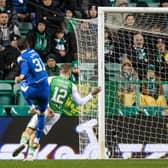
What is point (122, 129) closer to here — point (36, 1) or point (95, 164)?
point (95, 164)

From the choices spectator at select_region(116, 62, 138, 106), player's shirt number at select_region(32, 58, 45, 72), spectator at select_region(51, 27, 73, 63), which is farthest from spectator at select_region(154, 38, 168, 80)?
player's shirt number at select_region(32, 58, 45, 72)

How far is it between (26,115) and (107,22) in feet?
7.83

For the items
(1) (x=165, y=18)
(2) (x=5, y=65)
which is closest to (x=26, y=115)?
(2) (x=5, y=65)

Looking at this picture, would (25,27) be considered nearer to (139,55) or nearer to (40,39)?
(40,39)

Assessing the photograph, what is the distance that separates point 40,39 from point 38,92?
2422 mm

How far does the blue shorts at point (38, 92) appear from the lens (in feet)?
40.5

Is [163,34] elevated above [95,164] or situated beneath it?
elevated above

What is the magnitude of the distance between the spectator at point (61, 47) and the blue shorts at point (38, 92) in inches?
75.3

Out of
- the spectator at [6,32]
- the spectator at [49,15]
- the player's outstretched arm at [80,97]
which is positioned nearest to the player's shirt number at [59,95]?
the player's outstretched arm at [80,97]

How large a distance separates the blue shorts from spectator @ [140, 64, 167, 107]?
70.0 inches

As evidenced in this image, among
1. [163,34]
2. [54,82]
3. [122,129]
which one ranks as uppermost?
[163,34]

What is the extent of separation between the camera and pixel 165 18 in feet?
44.7

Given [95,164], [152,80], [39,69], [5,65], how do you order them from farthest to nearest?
[5,65] < [152,80] < [39,69] < [95,164]

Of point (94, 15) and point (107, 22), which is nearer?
point (107, 22)
